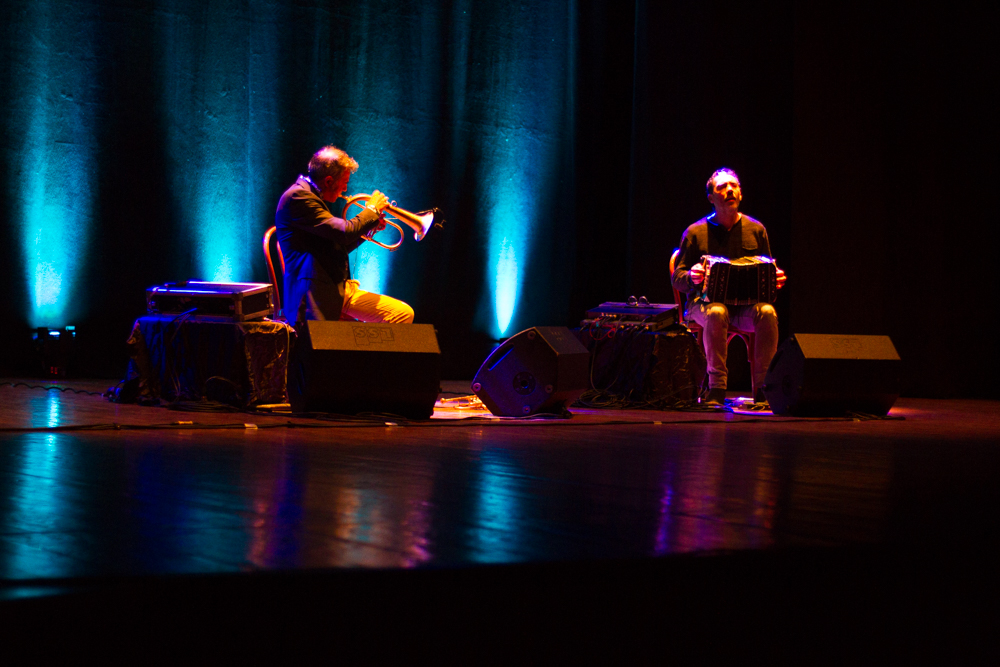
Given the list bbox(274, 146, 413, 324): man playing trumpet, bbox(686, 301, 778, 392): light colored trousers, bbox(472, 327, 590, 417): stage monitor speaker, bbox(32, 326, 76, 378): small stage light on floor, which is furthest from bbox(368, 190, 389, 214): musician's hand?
bbox(32, 326, 76, 378): small stage light on floor

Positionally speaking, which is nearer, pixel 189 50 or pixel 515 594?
pixel 515 594

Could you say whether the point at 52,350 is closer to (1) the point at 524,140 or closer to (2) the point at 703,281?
(1) the point at 524,140

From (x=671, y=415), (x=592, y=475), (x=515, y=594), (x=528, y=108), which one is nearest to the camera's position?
(x=515, y=594)

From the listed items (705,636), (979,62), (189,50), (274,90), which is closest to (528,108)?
(274,90)

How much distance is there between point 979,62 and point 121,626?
704cm

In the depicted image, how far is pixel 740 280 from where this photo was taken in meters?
5.33

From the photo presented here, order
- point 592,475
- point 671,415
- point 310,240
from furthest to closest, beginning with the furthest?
point 671,415 < point 310,240 < point 592,475

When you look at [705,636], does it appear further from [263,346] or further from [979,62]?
[979,62]

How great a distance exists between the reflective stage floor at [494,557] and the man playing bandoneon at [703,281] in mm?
2556

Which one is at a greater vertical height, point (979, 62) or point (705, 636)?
point (979, 62)

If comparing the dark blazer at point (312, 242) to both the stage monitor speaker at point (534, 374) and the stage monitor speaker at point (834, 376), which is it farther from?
the stage monitor speaker at point (834, 376)

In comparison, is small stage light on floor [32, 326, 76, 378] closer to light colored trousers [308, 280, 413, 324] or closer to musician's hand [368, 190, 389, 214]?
light colored trousers [308, 280, 413, 324]

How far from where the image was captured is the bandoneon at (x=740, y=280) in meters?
5.32

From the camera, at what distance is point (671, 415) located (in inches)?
195
